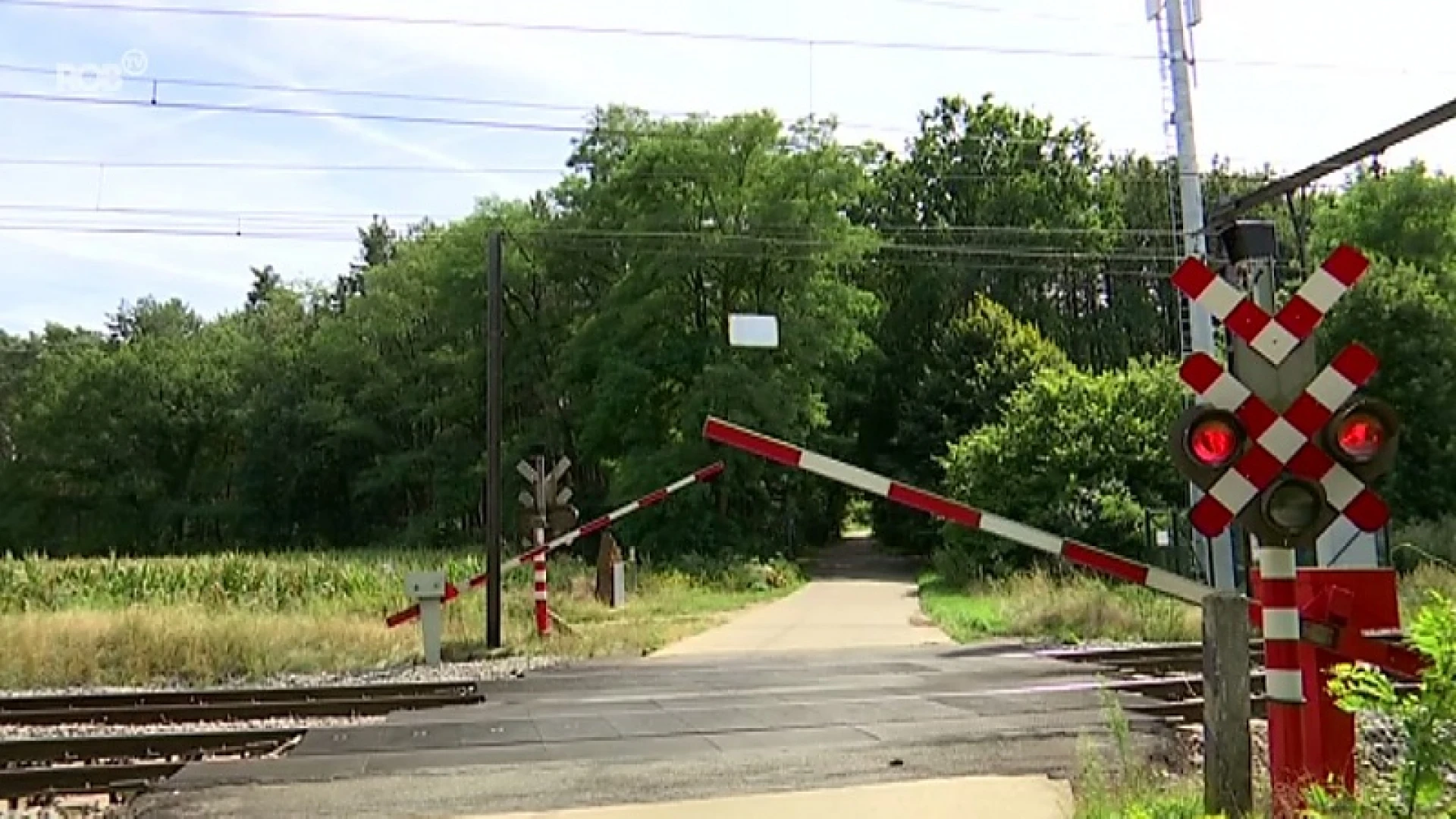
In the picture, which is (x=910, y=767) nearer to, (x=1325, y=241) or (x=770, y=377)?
(x=770, y=377)

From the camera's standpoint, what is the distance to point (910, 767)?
798 centimetres

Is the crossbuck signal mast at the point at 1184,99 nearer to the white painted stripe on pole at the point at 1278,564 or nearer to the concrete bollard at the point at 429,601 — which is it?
the concrete bollard at the point at 429,601

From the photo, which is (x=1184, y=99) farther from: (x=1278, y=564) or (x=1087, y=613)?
(x=1278, y=564)

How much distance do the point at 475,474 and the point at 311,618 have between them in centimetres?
3738

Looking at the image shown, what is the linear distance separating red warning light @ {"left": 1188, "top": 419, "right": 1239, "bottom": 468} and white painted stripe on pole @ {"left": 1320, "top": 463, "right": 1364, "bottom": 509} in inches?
13.8

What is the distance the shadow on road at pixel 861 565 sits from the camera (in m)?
40.4

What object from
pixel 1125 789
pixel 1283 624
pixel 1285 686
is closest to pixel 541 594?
pixel 1125 789

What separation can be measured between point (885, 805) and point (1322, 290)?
3.57m

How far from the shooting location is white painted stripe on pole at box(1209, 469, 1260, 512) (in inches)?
173

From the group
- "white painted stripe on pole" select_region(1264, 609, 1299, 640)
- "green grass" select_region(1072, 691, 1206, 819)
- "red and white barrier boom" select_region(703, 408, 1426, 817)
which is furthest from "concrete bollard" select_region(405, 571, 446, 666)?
"white painted stripe on pole" select_region(1264, 609, 1299, 640)

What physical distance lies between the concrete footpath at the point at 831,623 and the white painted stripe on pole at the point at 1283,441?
1295 cm

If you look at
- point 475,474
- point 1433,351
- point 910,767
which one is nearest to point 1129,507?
point 1433,351

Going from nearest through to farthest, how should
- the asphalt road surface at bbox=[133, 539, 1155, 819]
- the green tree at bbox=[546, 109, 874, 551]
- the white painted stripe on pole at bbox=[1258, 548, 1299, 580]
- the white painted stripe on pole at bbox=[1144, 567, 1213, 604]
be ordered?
the white painted stripe on pole at bbox=[1258, 548, 1299, 580] → the white painted stripe on pole at bbox=[1144, 567, 1213, 604] → the asphalt road surface at bbox=[133, 539, 1155, 819] → the green tree at bbox=[546, 109, 874, 551]

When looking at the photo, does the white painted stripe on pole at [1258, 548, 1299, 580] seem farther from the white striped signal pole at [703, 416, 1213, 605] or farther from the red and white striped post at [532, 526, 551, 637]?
the red and white striped post at [532, 526, 551, 637]
